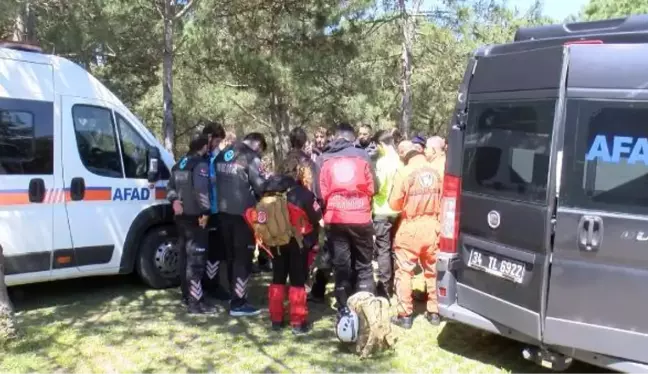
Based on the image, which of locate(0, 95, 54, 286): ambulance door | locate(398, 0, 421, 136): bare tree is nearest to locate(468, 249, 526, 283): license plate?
locate(0, 95, 54, 286): ambulance door

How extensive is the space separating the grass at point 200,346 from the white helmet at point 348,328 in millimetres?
169

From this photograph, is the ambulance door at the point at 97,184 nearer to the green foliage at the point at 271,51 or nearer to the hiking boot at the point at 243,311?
the hiking boot at the point at 243,311

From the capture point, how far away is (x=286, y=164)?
5945mm

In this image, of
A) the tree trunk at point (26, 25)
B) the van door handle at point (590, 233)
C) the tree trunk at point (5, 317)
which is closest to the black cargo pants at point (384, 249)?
the van door handle at point (590, 233)

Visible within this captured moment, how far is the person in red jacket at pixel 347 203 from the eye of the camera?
5.51 meters

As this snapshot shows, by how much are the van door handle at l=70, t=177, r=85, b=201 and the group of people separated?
0.86m

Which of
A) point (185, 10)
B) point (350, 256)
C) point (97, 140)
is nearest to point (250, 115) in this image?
point (185, 10)

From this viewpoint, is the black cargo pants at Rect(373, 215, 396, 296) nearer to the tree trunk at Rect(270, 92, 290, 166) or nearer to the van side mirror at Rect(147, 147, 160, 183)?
the van side mirror at Rect(147, 147, 160, 183)

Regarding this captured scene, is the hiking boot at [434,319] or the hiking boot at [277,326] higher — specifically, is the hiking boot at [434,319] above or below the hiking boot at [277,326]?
A: above

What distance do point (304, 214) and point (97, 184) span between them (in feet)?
7.68

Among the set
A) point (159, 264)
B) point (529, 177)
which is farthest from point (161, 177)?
point (529, 177)

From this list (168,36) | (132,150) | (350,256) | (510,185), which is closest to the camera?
(510,185)

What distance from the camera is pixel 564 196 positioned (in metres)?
3.84

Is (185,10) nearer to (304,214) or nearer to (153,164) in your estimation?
(153,164)
